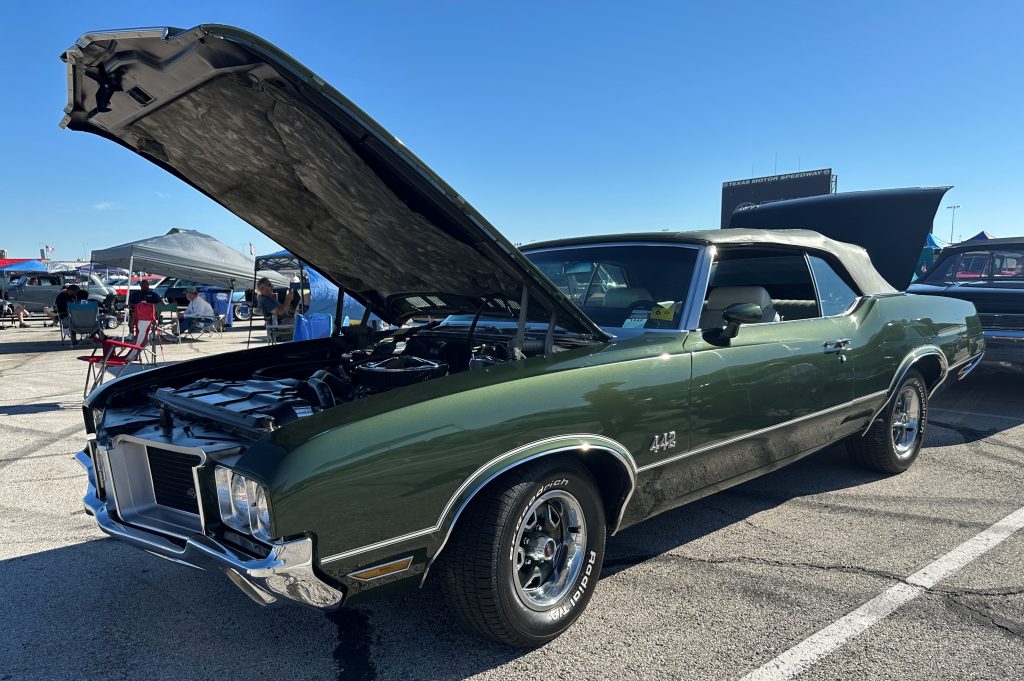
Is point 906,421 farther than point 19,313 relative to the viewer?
No

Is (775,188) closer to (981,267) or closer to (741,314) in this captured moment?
(981,267)

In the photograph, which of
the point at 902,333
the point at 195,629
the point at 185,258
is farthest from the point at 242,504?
the point at 185,258

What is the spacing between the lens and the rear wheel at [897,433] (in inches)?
167

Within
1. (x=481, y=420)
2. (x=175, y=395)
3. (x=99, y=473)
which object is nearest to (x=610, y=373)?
(x=481, y=420)

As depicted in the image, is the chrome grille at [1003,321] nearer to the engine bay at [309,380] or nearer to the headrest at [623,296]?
the headrest at [623,296]

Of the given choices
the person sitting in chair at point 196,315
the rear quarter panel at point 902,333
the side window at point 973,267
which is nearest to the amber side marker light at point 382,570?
the rear quarter panel at point 902,333

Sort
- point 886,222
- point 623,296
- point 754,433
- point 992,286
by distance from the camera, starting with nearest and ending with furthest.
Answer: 1. point 754,433
2. point 623,296
3. point 886,222
4. point 992,286

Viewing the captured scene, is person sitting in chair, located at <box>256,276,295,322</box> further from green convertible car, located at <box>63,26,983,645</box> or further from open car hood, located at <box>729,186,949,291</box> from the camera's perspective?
open car hood, located at <box>729,186,949,291</box>

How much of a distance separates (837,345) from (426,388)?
2510mm

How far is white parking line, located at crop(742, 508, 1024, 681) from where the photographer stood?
2287 mm

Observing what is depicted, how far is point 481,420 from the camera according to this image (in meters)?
2.23

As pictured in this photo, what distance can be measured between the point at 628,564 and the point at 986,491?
2579 millimetres

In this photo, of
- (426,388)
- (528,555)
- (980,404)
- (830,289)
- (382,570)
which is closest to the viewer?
(382,570)

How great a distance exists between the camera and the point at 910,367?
14.1ft
